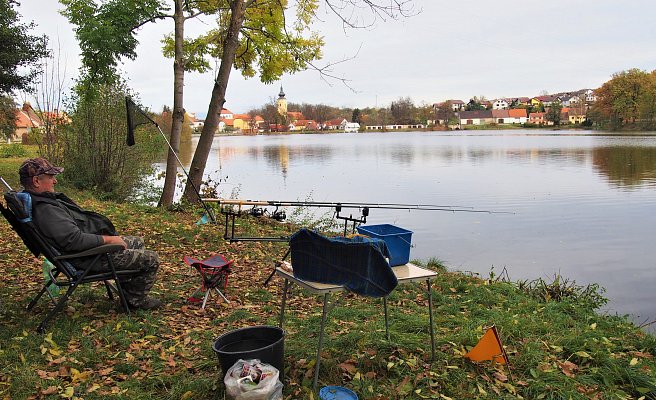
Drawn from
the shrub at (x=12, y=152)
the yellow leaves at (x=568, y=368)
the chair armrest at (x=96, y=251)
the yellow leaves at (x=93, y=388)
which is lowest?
the yellow leaves at (x=568, y=368)

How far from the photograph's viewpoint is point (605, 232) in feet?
38.3

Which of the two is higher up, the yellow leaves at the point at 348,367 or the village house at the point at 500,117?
the village house at the point at 500,117

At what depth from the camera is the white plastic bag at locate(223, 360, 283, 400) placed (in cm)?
298

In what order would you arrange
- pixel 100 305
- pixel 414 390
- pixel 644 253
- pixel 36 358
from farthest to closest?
pixel 644 253
pixel 100 305
pixel 36 358
pixel 414 390

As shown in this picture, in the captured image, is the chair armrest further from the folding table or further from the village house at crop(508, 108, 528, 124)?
the village house at crop(508, 108, 528, 124)

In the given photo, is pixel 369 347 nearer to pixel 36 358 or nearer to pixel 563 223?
pixel 36 358

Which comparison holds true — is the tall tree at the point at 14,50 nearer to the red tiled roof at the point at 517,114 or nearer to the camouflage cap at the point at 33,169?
the camouflage cap at the point at 33,169

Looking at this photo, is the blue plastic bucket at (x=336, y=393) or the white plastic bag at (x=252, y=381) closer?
the white plastic bag at (x=252, y=381)

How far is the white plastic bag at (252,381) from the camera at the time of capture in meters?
2.98

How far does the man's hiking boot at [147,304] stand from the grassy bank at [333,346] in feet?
0.28

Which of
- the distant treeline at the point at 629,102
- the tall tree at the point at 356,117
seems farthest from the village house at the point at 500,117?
the distant treeline at the point at 629,102

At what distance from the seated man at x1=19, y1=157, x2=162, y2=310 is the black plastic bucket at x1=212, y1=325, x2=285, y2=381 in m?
1.60

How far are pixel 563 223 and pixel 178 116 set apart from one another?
368 inches

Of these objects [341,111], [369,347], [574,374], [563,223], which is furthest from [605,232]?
[341,111]
